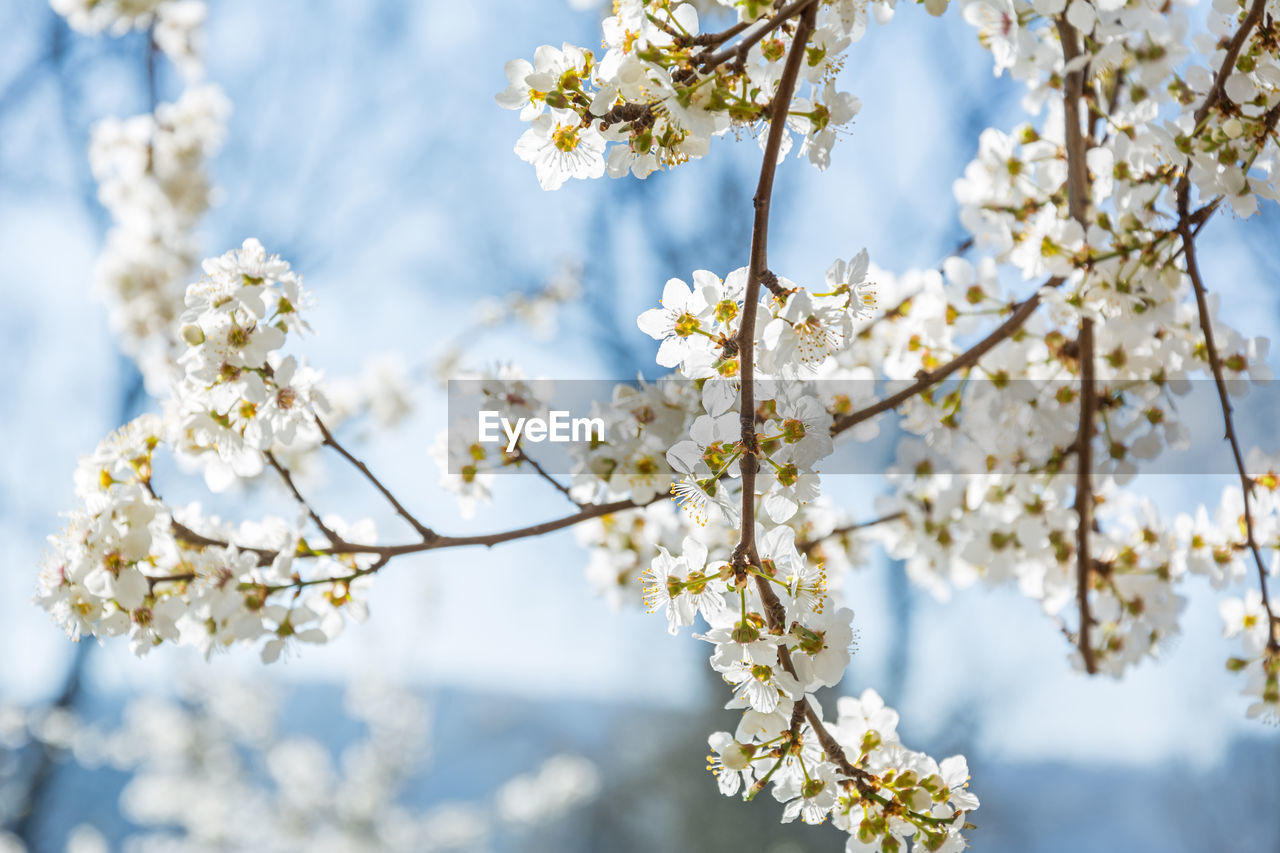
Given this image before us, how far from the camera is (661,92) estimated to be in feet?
1.52

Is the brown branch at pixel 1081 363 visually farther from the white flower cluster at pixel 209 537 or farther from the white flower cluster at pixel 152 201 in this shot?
the white flower cluster at pixel 152 201

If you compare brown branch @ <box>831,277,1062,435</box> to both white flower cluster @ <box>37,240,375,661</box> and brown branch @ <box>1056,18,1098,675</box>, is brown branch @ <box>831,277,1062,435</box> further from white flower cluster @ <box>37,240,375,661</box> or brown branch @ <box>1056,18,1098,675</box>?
white flower cluster @ <box>37,240,375,661</box>

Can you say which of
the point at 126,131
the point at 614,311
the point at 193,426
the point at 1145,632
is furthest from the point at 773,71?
the point at 614,311

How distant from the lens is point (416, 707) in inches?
146

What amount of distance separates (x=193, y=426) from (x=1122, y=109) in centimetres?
100

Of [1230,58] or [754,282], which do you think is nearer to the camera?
[754,282]

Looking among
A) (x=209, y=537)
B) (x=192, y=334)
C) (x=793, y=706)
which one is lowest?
(x=793, y=706)

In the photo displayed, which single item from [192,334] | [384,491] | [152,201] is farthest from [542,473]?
[152,201]

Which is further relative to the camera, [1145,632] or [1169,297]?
[1145,632]

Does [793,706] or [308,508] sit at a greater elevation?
[308,508]

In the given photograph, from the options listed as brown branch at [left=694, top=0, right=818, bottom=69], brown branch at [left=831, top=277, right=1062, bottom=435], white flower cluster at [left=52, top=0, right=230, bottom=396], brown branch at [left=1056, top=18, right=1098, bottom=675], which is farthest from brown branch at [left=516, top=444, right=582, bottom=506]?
white flower cluster at [left=52, top=0, right=230, bottom=396]

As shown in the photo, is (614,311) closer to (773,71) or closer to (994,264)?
(994,264)

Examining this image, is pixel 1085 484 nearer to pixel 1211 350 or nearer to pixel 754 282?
pixel 1211 350

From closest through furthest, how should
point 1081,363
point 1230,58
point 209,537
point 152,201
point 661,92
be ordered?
point 661,92
point 1230,58
point 209,537
point 1081,363
point 152,201
